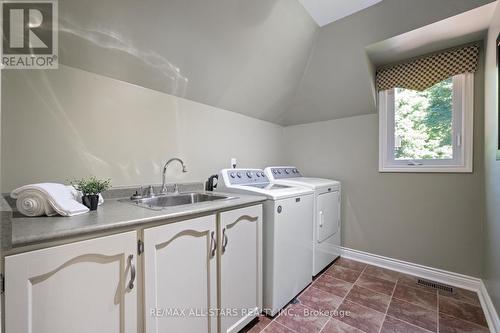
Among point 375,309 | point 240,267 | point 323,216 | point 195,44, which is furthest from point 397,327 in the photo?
point 195,44

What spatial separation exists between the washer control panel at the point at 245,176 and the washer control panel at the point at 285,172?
7.2 inches

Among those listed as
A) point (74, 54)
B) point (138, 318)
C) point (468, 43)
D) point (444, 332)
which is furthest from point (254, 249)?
point (468, 43)

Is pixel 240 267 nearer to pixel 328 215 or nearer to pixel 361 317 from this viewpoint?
pixel 361 317

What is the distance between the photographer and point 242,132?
2.44 metres

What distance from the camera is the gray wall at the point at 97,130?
1.12m

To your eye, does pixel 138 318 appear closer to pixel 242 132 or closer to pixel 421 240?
pixel 242 132

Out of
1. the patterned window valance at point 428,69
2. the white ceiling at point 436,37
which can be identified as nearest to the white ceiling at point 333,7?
the white ceiling at point 436,37

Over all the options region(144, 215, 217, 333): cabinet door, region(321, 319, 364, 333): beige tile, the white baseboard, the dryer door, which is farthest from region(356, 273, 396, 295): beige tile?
region(144, 215, 217, 333): cabinet door

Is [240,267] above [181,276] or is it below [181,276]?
below

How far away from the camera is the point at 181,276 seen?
1.05 metres

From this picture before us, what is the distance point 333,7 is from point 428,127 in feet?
4.92

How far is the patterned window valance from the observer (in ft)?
6.08

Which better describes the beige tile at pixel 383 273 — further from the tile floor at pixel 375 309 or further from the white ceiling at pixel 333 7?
the white ceiling at pixel 333 7

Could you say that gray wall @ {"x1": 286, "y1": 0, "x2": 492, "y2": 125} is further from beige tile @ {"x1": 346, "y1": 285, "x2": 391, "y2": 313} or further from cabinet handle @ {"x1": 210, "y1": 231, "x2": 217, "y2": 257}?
cabinet handle @ {"x1": 210, "y1": 231, "x2": 217, "y2": 257}
